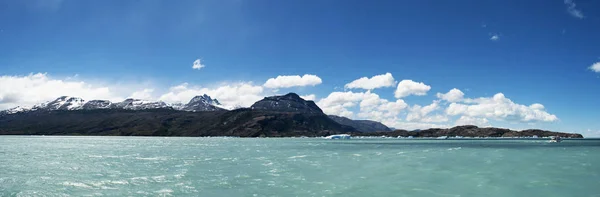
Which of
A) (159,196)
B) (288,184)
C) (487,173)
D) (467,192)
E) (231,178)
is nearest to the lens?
(159,196)

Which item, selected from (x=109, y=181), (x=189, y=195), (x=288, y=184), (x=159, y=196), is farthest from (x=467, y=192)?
(x=109, y=181)

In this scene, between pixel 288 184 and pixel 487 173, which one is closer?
pixel 288 184

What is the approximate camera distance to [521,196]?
Answer: 104ft

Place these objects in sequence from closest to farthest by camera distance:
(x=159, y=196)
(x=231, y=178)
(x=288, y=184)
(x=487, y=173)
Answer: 1. (x=159, y=196)
2. (x=288, y=184)
3. (x=231, y=178)
4. (x=487, y=173)

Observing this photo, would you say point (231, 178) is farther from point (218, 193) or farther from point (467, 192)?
point (467, 192)

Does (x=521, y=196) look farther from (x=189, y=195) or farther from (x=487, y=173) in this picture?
(x=189, y=195)

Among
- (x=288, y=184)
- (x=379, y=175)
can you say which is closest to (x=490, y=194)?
(x=379, y=175)

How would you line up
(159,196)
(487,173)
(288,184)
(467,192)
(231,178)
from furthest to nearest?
(487,173)
(231,178)
(288,184)
(467,192)
(159,196)

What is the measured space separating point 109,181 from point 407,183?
29.6 m

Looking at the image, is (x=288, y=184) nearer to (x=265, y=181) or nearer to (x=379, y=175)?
(x=265, y=181)

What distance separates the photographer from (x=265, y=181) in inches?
1559

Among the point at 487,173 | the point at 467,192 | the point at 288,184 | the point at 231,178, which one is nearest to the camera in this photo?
the point at 467,192

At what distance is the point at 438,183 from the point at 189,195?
23363 mm

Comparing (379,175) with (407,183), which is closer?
(407,183)
